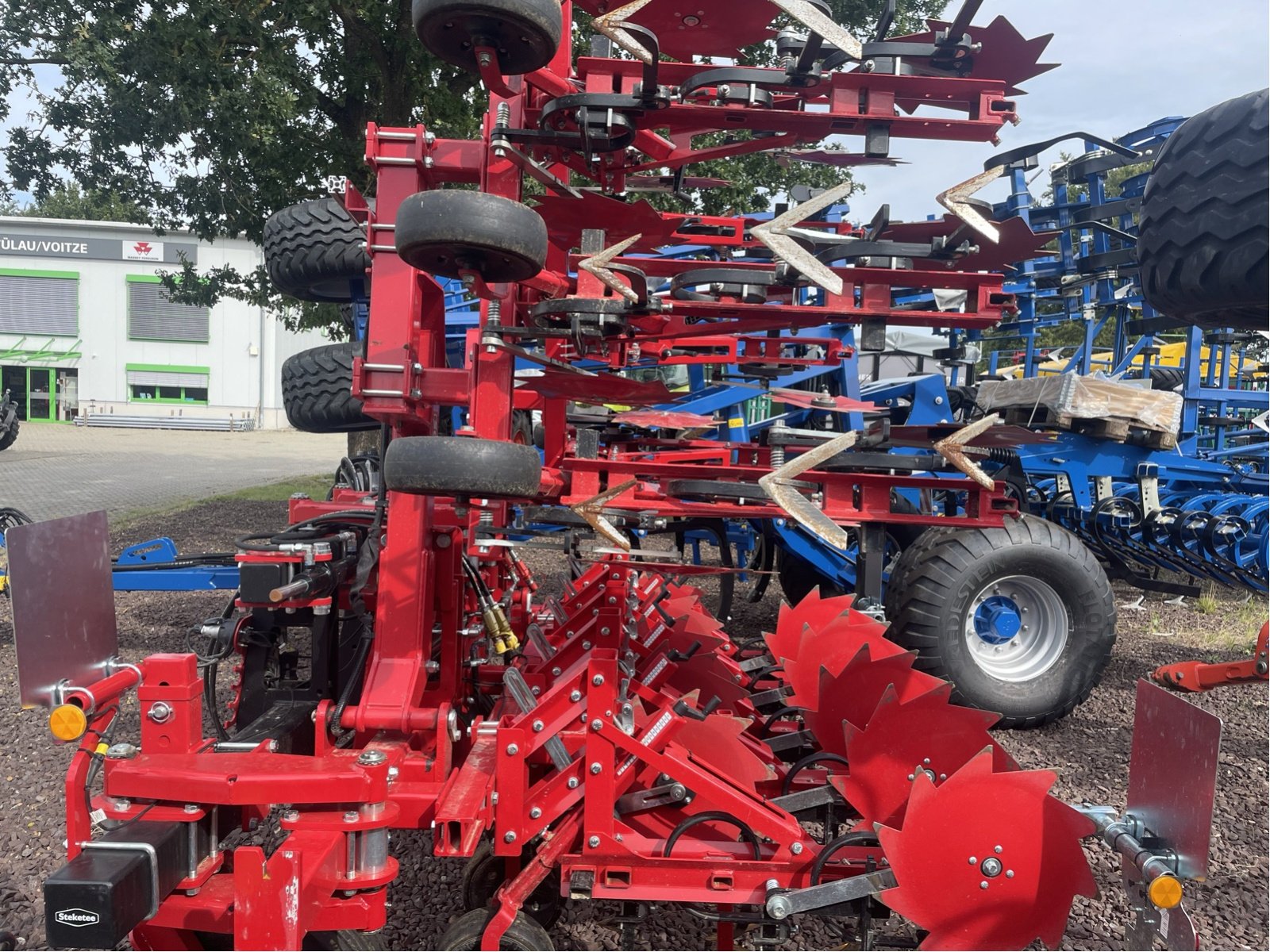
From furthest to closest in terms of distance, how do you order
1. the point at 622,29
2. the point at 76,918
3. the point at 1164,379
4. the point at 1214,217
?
the point at 1164,379 < the point at 622,29 < the point at 76,918 < the point at 1214,217

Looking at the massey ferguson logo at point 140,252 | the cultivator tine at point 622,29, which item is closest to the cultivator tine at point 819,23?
the cultivator tine at point 622,29

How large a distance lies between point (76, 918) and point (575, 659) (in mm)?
1946

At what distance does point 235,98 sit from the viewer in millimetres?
7840

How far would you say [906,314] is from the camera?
2750 millimetres

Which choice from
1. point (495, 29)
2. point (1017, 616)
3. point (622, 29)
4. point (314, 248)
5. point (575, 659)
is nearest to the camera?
point (495, 29)

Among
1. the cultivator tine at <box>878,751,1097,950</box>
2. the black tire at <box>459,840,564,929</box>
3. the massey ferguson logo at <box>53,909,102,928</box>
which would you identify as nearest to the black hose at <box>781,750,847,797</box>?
the cultivator tine at <box>878,751,1097,950</box>

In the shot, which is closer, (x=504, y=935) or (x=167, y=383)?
(x=504, y=935)

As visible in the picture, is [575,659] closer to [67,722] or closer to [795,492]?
[795,492]

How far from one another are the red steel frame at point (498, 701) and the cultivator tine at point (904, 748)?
0.16 m

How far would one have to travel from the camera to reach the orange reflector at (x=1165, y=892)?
2035 mm

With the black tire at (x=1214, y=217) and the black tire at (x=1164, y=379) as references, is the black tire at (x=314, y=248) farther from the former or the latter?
the black tire at (x=1164, y=379)

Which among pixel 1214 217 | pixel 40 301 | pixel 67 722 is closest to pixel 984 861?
pixel 1214 217

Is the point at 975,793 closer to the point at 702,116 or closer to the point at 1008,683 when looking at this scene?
the point at 702,116

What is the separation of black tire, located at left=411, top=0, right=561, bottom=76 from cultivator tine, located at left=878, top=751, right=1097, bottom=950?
2.19 m
